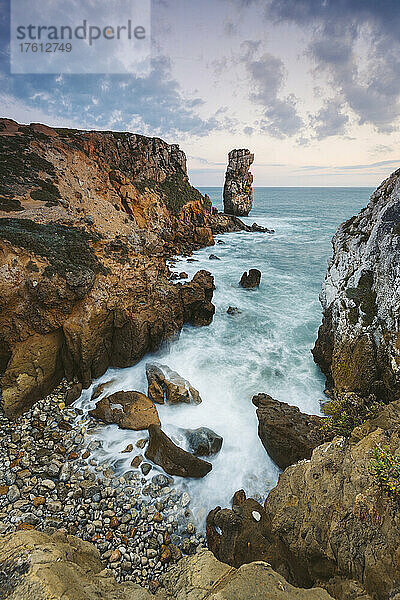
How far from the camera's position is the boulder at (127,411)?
10648 millimetres

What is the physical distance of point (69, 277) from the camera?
1298cm

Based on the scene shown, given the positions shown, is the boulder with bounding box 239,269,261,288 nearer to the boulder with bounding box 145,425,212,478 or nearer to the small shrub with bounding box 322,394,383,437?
the small shrub with bounding box 322,394,383,437

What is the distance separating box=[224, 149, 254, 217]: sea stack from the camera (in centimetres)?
6556

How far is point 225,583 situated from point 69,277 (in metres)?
12.4

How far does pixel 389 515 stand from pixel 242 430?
7163 mm

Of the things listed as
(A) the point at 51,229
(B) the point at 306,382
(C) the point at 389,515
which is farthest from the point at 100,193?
(C) the point at 389,515

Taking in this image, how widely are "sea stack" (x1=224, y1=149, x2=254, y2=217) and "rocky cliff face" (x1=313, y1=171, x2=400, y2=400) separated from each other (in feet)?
195

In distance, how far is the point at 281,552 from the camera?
5.45 meters

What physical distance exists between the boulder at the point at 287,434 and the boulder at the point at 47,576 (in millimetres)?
5893

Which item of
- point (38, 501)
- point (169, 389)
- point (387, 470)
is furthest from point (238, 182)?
point (387, 470)

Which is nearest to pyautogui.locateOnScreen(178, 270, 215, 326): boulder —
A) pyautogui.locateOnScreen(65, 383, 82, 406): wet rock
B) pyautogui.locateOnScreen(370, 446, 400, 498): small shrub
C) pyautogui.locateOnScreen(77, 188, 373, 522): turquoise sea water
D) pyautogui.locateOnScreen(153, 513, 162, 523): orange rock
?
pyautogui.locateOnScreen(77, 188, 373, 522): turquoise sea water

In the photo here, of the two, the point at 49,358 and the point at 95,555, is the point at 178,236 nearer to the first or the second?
the point at 49,358

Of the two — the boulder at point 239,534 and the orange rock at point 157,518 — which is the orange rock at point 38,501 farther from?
the boulder at point 239,534

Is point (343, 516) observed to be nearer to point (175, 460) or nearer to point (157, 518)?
point (157, 518)
